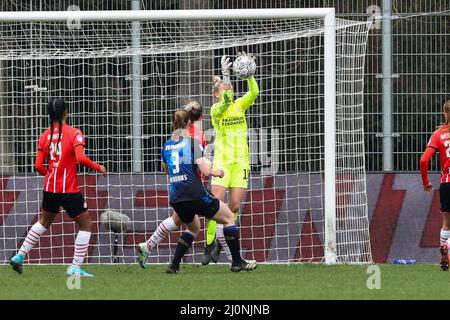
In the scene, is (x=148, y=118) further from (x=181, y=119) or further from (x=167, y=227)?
(x=181, y=119)

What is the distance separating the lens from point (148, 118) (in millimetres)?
15555

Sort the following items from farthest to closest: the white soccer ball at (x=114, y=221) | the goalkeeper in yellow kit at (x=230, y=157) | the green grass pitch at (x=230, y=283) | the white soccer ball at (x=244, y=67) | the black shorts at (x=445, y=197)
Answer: the white soccer ball at (x=114, y=221)
the goalkeeper in yellow kit at (x=230, y=157)
the black shorts at (x=445, y=197)
the white soccer ball at (x=244, y=67)
the green grass pitch at (x=230, y=283)

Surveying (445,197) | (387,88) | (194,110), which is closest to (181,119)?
(194,110)

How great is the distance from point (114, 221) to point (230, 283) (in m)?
4.00

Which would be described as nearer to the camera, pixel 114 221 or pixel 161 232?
pixel 161 232

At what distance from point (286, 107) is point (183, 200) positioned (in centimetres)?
348

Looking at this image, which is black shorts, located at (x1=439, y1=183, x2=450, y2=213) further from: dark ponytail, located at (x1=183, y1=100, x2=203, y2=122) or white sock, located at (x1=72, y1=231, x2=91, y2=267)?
white sock, located at (x1=72, y1=231, x2=91, y2=267)

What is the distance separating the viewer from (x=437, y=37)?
51.6ft

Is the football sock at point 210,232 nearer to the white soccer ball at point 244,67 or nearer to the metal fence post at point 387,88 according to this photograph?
the white soccer ball at point 244,67

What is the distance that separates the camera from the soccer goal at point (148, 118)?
1541 centimetres

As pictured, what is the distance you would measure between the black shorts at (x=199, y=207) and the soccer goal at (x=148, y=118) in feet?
9.82

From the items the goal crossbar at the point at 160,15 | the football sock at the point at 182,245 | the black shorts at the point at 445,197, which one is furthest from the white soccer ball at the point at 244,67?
Answer: the black shorts at the point at 445,197

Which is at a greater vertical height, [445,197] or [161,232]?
[445,197]

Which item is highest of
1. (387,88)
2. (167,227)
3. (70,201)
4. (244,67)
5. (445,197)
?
(244,67)
